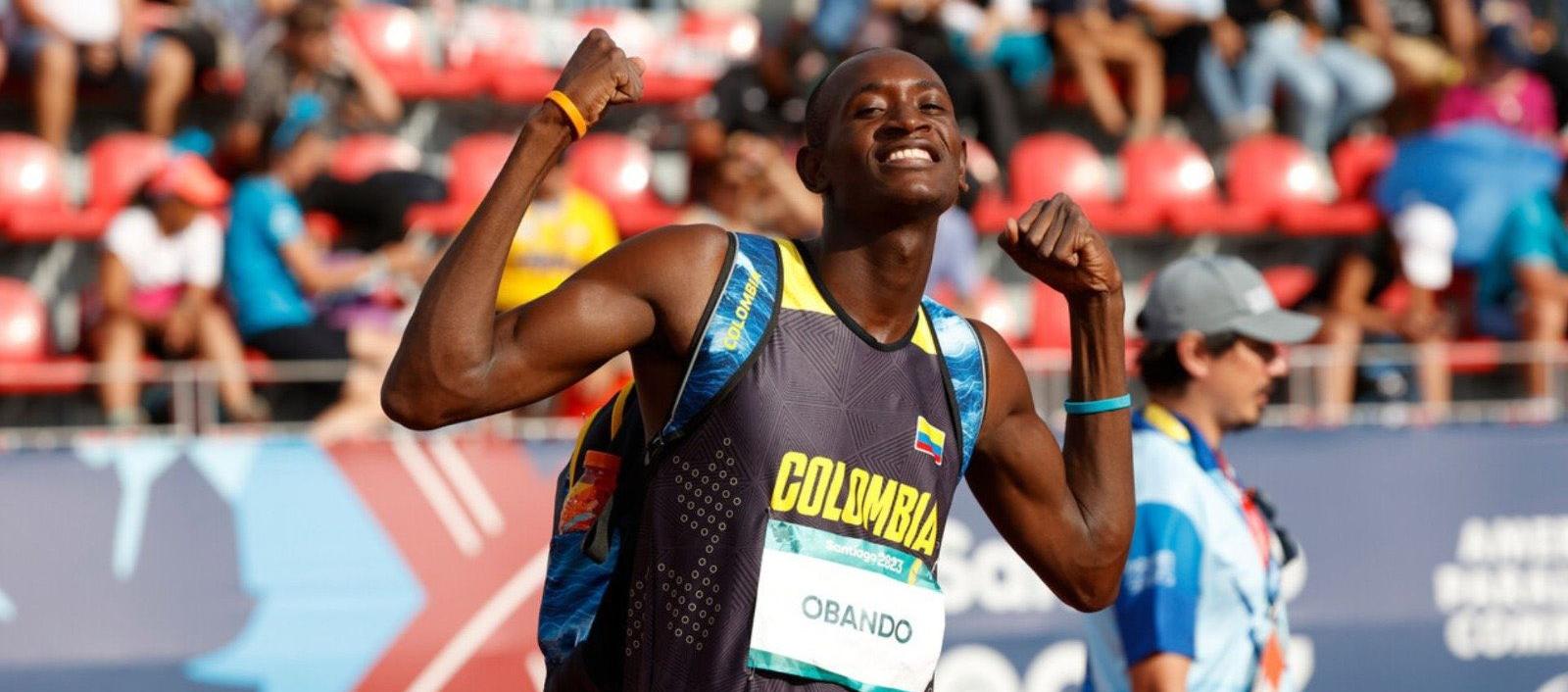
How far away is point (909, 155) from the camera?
9.78 feet

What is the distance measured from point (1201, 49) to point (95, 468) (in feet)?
24.4

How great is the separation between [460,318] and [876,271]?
71cm

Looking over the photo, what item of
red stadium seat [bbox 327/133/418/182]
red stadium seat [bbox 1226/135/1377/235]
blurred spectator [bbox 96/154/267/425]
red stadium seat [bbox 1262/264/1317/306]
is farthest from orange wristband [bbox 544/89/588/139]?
red stadium seat [bbox 1226/135/1377/235]

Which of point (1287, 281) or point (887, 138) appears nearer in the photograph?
point (887, 138)

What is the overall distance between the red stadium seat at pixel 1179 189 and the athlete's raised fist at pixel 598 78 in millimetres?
8866

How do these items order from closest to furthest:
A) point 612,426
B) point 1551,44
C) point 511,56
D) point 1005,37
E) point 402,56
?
point 612,426
point 402,56
point 511,56
point 1005,37
point 1551,44

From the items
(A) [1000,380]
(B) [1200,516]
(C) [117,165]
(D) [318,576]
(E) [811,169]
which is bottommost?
(D) [318,576]

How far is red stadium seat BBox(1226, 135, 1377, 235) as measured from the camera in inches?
A: 452

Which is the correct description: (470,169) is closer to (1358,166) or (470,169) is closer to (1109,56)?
(1109,56)

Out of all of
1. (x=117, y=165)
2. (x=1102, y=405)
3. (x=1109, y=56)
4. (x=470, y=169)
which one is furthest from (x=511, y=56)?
(x=1102, y=405)

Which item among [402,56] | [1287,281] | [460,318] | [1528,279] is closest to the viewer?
[460,318]

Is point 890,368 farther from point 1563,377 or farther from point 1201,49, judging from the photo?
point 1201,49

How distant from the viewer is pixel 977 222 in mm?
10656

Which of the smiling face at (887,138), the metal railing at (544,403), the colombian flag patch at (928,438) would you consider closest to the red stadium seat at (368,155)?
the metal railing at (544,403)
